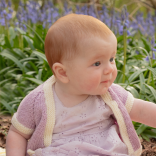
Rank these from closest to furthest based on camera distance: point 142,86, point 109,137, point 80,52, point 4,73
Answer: point 80,52
point 109,137
point 142,86
point 4,73

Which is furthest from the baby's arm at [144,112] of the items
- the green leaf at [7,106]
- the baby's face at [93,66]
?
the green leaf at [7,106]

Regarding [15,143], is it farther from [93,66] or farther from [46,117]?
[93,66]

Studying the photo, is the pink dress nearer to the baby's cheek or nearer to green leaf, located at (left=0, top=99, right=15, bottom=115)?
the baby's cheek

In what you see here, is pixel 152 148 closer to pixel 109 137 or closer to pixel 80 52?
pixel 109 137

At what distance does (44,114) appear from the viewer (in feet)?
4.76

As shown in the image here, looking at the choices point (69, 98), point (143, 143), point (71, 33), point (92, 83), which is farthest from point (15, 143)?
point (143, 143)

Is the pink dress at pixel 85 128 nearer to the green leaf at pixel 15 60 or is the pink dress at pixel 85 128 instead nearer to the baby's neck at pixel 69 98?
the baby's neck at pixel 69 98

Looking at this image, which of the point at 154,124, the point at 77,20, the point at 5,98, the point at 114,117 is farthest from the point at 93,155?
the point at 5,98

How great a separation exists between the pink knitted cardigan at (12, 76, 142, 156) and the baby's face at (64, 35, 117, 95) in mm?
160

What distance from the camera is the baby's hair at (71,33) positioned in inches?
51.5

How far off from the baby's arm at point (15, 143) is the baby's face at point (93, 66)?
463 mm

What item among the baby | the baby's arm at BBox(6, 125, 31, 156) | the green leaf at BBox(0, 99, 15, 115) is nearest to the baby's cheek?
the baby

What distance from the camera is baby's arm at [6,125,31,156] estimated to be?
1499mm

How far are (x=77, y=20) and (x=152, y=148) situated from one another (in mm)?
1317
